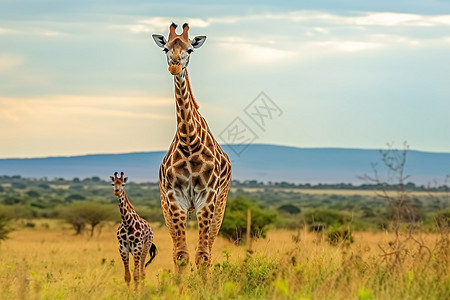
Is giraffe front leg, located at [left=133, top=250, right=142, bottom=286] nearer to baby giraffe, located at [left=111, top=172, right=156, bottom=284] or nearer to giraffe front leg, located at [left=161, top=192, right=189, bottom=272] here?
baby giraffe, located at [left=111, top=172, right=156, bottom=284]

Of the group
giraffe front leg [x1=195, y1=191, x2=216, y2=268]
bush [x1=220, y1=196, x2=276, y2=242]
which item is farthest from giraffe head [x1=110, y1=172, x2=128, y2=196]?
bush [x1=220, y1=196, x2=276, y2=242]

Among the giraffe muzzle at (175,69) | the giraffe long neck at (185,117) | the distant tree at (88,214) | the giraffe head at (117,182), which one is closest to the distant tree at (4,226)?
the distant tree at (88,214)

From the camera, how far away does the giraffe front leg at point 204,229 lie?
9.68 m

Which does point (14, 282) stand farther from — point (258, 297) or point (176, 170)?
point (258, 297)

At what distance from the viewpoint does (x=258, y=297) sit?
796 cm

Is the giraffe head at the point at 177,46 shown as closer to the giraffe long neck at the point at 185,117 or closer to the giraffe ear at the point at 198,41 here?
the giraffe ear at the point at 198,41

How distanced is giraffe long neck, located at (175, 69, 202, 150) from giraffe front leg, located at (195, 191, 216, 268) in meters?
0.77

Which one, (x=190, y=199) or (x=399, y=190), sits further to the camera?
(x=190, y=199)

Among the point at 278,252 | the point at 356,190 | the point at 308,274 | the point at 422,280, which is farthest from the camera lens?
the point at 356,190

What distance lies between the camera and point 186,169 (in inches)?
388

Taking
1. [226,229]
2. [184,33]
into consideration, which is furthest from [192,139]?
[226,229]

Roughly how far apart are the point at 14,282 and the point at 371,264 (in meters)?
4.21

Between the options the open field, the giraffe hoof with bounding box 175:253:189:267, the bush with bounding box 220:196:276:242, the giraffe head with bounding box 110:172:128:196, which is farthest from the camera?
the bush with bounding box 220:196:276:242

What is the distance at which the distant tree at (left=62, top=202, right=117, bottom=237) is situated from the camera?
46875 millimetres
